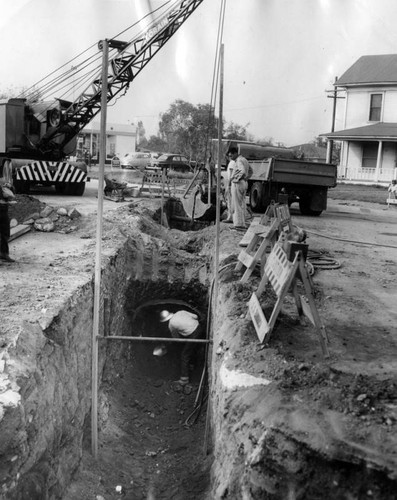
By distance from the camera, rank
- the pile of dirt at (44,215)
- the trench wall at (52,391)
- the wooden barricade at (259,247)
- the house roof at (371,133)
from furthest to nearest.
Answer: the house roof at (371,133) < the pile of dirt at (44,215) < the wooden barricade at (259,247) < the trench wall at (52,391)

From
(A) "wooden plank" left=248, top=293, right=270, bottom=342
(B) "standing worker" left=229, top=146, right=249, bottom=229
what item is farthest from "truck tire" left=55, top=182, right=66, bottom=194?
(A) "wooden plank" left=248, top=293, right=270, bottom=342

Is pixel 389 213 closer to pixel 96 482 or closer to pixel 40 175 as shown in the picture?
pixel 40 175

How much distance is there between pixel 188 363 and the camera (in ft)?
29.4

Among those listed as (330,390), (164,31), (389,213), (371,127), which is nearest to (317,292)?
(330,390)

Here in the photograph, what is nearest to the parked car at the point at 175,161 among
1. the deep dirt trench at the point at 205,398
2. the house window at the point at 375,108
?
the house window at the point at 375,108

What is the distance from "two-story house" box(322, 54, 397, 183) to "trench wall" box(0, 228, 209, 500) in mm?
23003

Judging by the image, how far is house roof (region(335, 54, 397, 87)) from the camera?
2964cm

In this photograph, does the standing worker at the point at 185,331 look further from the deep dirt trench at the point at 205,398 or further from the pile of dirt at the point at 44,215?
the pile of dirt at the point at 44,215

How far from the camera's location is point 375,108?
100ft

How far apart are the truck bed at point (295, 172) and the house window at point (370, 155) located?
1675cm

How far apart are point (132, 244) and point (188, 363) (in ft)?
8.31

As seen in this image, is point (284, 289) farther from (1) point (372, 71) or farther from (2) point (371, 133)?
(1) point (372, 71)

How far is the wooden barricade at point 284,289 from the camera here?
4605 millimetres

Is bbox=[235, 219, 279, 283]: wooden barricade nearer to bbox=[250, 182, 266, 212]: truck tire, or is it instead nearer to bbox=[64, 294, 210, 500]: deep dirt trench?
bbox=[64, 294, 210, 500]: deep dirt trench
